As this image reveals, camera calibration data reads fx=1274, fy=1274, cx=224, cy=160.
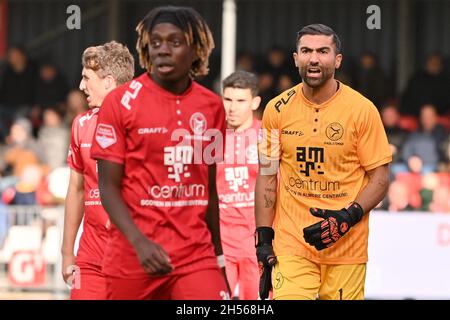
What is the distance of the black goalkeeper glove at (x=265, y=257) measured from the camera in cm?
814

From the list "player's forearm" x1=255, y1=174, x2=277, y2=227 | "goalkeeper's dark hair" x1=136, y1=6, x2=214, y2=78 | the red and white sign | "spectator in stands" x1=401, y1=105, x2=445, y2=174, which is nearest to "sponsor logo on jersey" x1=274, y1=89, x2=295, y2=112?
"player's forearm" x1=255, y1=174, x2=277, y2=227

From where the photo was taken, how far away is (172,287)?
655 cm

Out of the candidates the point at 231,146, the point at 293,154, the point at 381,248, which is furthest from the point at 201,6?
the point at 293,154

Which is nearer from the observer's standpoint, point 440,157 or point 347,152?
point 347,152

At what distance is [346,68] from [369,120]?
12525mm

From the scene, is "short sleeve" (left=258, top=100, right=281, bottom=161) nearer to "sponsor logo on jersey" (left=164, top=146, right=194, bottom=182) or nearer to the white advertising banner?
"sponsor logo on jersey" (left=164, top=146, right=194, bottom=182)

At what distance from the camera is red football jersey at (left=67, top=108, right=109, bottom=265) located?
7.99 metres

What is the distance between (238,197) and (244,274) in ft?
2.23

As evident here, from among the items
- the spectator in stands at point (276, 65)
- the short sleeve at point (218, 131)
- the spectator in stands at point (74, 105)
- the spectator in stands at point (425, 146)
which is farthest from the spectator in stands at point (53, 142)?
the short sleeve at point (218, 131)

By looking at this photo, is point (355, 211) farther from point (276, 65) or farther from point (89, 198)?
point (276, 65)

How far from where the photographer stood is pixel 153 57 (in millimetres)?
6602

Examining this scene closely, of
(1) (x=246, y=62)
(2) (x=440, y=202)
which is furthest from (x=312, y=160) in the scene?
(1) (x=246, y=62)

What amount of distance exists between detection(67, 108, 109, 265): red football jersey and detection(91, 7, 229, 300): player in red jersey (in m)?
1.32
